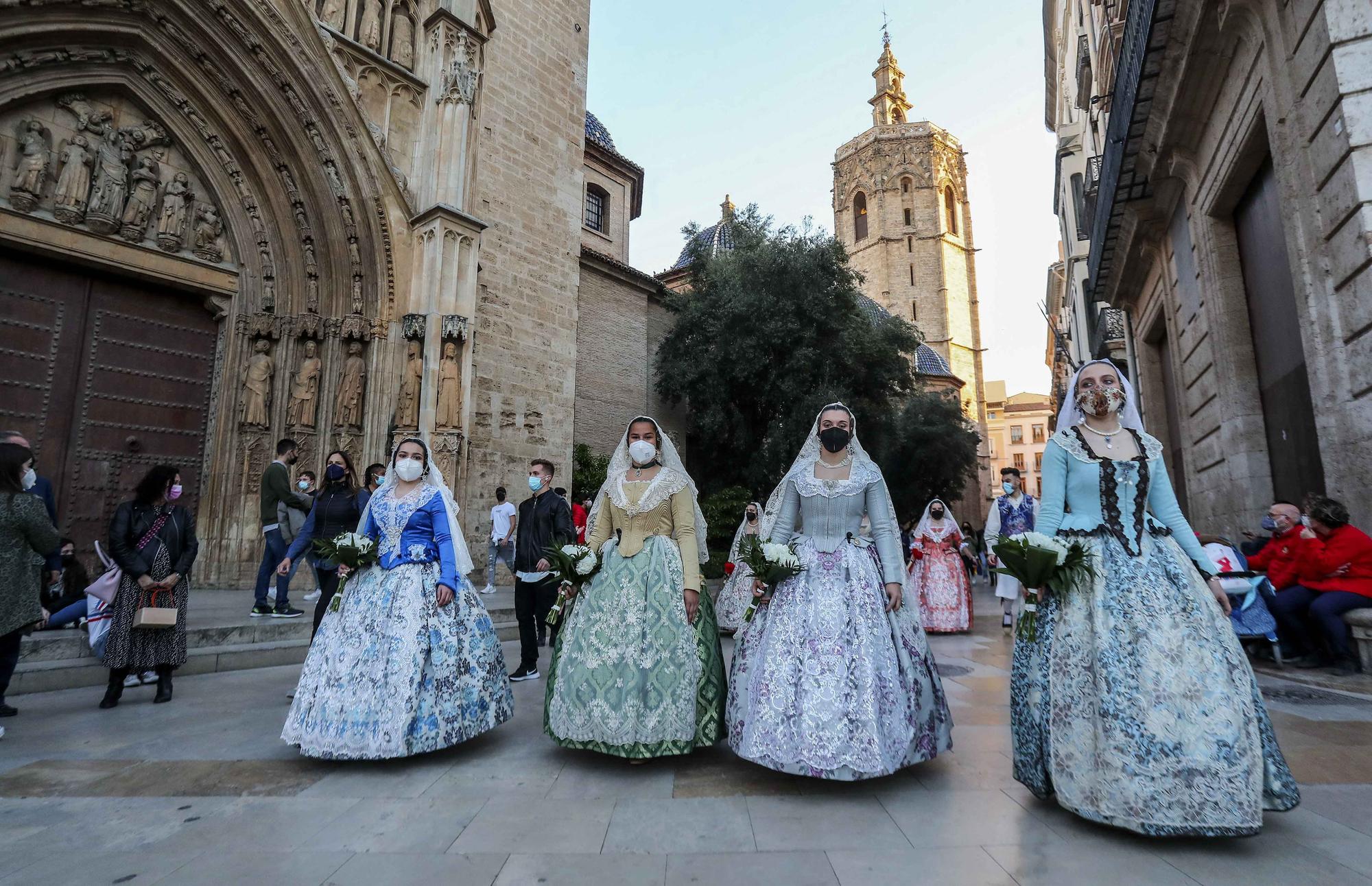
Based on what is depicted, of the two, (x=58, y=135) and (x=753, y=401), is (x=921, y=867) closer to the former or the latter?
(x=58, y=135)

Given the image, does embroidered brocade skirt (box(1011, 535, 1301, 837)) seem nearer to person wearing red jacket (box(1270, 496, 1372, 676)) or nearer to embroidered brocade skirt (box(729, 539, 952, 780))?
embroidered brocade skirt (box(729, 539, 952, 780))

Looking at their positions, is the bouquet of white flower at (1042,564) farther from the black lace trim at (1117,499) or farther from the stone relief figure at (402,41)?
the stone relief figure at (402,41)

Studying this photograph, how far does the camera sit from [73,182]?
924cm

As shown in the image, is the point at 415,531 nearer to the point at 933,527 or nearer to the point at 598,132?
the point at 933,527

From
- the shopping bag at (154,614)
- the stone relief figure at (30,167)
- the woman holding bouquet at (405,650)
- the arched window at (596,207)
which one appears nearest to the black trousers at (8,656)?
the shopping bag at (154,614)

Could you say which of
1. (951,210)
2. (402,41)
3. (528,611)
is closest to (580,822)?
(528,611)

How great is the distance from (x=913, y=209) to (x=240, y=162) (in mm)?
46866

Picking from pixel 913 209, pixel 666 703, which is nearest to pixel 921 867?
pixel 666 703

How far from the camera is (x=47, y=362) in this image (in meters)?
9.24

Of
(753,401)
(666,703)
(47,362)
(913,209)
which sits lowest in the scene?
(666,703)

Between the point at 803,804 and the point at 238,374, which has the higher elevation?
the point at 238,374

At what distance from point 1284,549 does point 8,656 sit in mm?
9593

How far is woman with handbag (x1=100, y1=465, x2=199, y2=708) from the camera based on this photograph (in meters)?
5.18

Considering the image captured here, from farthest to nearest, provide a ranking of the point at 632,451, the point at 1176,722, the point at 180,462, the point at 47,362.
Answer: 1. the point at 180,462
2. the point at 47,362
3. the point at 632,451
4. the point at 1176,722
